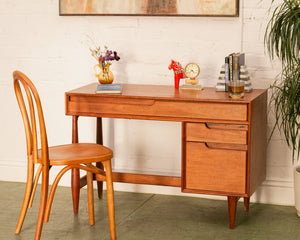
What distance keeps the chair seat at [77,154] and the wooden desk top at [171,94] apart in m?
0.37

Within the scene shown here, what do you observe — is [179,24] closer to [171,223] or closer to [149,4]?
[149,4]

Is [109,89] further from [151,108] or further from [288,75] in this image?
[288,75]

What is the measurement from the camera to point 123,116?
3.53 metres

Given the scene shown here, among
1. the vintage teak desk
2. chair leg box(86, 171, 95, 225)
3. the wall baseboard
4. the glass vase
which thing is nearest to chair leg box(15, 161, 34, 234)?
chair leg box(86, 171, 95, 225)

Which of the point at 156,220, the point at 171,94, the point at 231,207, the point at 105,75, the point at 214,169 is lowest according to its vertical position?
the point at 156,220

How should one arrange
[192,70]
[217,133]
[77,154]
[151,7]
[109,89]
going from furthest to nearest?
[151,7] < [192,70] < [109,89] < [217,133] < [77,154]

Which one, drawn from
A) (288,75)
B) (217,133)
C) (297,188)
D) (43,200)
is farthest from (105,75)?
(297,188)

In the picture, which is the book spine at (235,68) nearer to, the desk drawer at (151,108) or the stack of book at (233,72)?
the stack of book at (233,72)

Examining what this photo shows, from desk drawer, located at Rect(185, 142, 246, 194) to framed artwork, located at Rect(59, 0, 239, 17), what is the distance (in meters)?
0.97

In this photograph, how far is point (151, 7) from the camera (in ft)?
13.0

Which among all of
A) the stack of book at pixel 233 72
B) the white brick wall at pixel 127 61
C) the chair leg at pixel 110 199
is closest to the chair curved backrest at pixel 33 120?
the chair leg at pixel 110 199

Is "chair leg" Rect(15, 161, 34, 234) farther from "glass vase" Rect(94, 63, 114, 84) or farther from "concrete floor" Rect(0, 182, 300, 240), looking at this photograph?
"glass vase" Rect(94, 63, 114, 84)

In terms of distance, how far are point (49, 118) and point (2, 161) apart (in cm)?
54

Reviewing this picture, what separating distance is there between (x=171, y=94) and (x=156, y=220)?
0.78 meters
